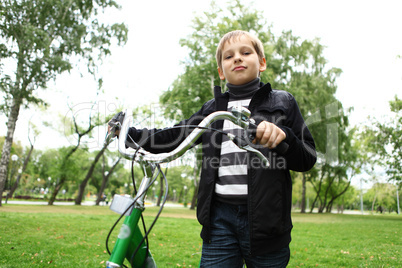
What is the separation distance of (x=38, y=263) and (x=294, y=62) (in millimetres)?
22525

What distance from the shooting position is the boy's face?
2045mm

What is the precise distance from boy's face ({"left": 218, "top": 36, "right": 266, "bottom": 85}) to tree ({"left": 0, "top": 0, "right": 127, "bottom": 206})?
12708mm

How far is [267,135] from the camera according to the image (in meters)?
1.35

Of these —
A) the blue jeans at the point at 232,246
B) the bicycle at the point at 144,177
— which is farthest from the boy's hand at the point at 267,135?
the blue jeans at the point at 232,246

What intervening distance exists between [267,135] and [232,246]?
0.87 meters

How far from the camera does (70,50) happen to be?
1647 cm

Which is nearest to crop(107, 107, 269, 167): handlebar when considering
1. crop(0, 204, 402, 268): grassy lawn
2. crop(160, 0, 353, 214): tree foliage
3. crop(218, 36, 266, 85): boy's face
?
crop(218, 36, 266, 85): boy's face

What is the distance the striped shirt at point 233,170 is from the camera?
1.91 meters

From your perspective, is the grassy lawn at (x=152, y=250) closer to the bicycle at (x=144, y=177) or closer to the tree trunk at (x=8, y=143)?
the bicycle at (x=144, y=177)

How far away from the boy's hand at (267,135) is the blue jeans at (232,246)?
628mm

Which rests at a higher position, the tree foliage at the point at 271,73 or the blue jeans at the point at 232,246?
the tree foliage at the point at 271,73

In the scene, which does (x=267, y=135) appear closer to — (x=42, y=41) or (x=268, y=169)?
(x=268, y=169)

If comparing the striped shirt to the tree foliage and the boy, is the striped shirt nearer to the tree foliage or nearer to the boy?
the boy

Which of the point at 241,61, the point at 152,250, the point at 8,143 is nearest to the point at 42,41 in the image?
the point at 8,143
